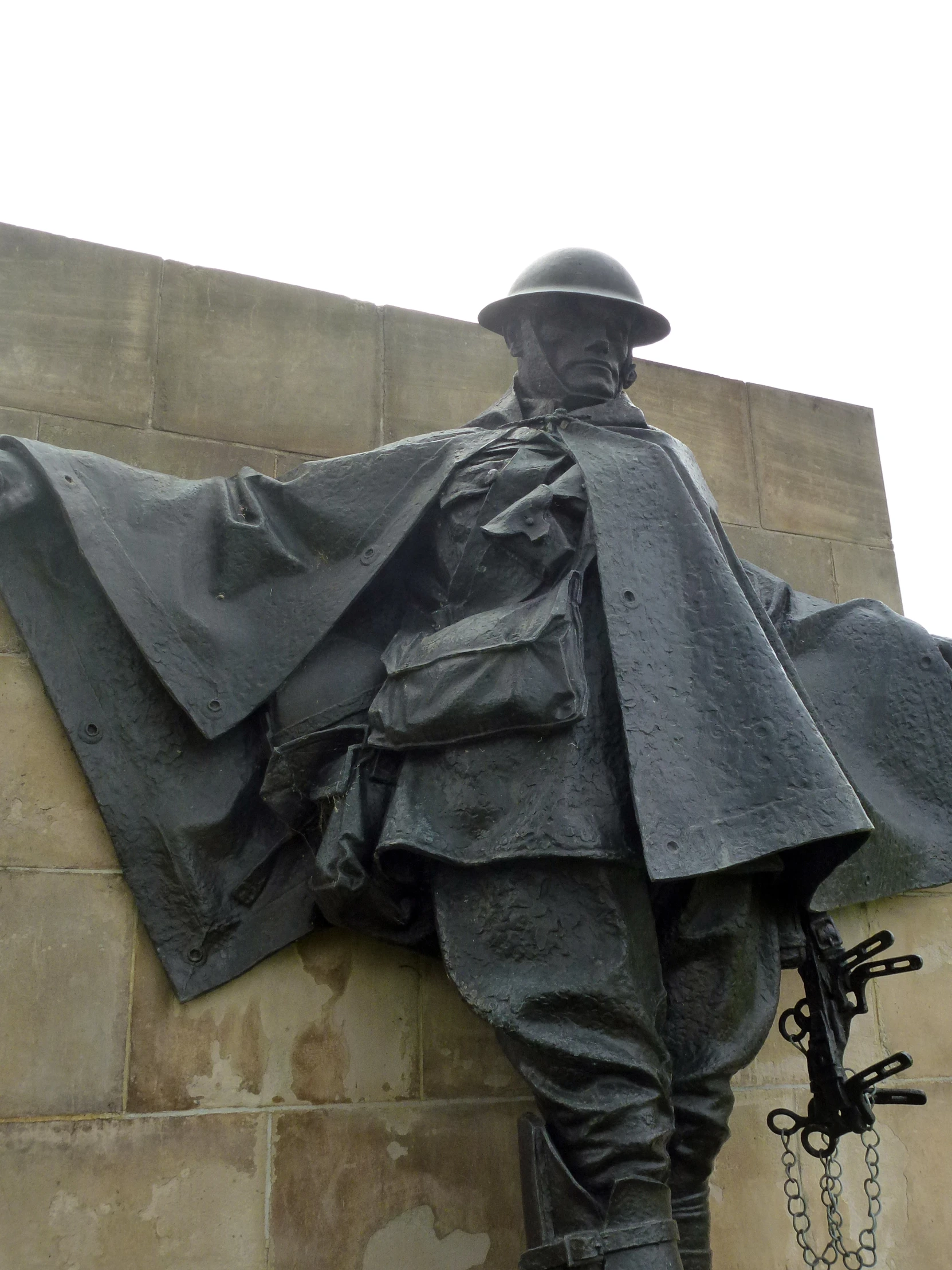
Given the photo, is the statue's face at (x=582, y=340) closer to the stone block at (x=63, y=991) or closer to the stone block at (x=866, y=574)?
the stone block at (x=866, y=574)

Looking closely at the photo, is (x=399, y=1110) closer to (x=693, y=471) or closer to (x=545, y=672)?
(x=545, y=672)

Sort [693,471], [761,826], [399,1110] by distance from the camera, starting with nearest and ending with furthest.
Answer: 1. [761,826]
2. [399,1110]
3. [693,471]

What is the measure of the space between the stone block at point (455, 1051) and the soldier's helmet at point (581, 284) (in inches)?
75.3

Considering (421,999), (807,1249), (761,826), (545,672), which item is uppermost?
(545,672)

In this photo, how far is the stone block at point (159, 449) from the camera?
4.14 metres

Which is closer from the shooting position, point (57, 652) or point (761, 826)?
point (761, 826)

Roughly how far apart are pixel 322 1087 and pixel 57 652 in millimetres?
1334

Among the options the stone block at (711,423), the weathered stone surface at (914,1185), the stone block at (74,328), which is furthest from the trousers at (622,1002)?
the stone block at (711,423)

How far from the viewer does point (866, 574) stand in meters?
5.39

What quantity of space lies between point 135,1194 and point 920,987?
2646 millimetres

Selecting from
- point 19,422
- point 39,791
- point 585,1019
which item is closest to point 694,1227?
point 585,1019

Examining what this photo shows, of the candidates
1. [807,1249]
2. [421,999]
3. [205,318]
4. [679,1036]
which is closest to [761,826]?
[679,1036]

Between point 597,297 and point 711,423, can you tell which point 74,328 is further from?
point 711,423

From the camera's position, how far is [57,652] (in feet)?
12.0
